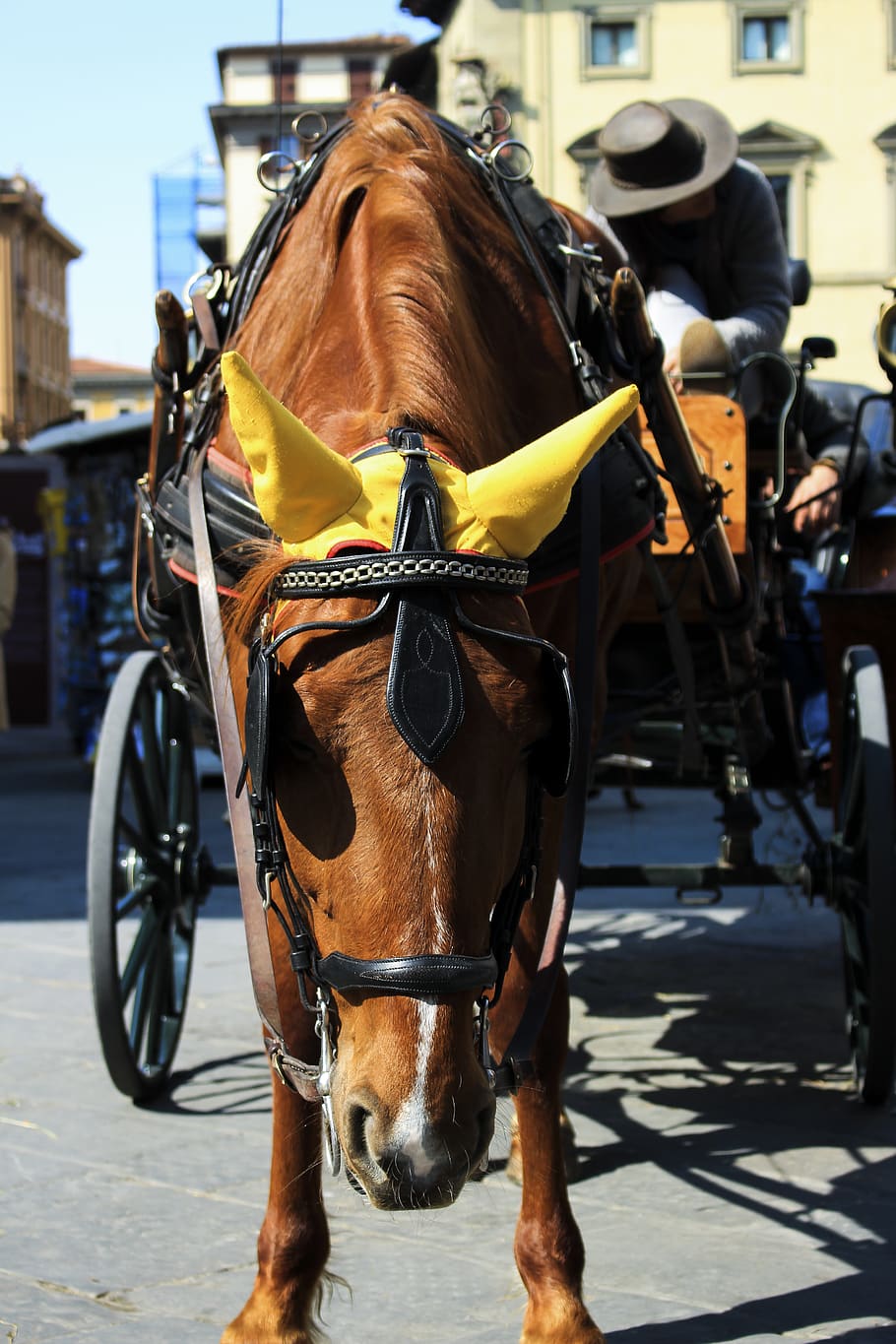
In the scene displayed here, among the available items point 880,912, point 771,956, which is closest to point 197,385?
point 880,912

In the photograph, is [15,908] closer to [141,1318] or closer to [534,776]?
[141,1318]

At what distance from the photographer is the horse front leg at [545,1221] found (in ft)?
8.02

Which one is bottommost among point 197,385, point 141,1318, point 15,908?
point 15,908

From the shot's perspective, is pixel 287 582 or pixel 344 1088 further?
pixel 287 582

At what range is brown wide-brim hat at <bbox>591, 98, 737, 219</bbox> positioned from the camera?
4.20m

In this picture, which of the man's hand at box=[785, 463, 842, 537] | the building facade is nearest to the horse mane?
the man's hand at box=[785, 463, 842, 537]

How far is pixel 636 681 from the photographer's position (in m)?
4.01

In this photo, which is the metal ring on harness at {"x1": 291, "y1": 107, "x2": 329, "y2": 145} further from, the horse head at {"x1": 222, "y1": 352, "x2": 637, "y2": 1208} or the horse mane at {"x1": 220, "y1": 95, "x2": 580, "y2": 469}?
the horse head at {"x1": 222, "y1": 352, "x2": 637, "y2": 1208}

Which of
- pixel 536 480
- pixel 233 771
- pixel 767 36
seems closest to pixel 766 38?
pixel 767 36

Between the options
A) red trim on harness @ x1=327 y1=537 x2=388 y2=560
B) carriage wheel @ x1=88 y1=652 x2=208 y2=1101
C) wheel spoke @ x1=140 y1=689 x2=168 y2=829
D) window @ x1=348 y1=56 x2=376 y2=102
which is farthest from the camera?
window @ x1=348 y1=56 x2=376 y2=102

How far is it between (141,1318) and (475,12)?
98.5 ft

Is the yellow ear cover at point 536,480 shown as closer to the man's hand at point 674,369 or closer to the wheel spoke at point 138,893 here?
the man's hand at point 674,369

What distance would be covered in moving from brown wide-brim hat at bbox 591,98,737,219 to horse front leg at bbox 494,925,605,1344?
2.35 metres

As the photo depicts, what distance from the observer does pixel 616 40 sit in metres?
31.9
